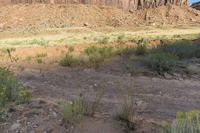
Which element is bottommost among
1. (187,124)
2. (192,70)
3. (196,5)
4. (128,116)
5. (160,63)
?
(196,5)

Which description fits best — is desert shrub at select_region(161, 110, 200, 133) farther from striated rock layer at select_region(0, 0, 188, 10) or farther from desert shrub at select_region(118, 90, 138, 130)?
striated rock layer at select_region(0, 0, 188, 10)

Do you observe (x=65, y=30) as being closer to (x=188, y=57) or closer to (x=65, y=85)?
(x=188, y=57)

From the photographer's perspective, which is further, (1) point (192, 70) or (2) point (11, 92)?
(1) point (192, 70)

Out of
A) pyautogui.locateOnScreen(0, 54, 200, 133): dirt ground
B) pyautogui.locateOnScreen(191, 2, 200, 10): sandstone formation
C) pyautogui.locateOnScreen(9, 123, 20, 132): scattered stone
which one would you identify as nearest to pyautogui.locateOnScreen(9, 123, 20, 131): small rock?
pyautogui.locateOnScreen(9, 123, 20, 132): scattered stone

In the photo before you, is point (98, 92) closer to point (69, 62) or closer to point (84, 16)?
point (69, 62)

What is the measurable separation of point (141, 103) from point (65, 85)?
2.81 m

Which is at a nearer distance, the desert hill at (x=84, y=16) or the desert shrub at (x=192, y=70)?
the desert shrub at (x=192, y=70)

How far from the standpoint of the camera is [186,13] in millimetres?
99188

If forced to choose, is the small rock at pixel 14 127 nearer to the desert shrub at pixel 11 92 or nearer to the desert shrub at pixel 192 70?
the desert shrub at pixel 11 92

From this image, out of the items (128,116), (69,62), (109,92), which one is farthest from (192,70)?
(128,116)

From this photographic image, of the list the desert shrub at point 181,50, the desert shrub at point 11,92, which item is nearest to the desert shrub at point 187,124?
the desert shrub at point 11,92

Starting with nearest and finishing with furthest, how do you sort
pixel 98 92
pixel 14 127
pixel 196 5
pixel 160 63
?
1. pixel 14 127
2. pixel 98 92
3. pixel 160 63
4. pixel 196 5

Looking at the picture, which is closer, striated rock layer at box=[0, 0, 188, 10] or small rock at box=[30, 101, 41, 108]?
small rock at box=[30, 101, 41, 108]

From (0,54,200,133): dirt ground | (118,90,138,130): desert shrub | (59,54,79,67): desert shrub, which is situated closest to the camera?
(118,90,138,130): desert shrub
